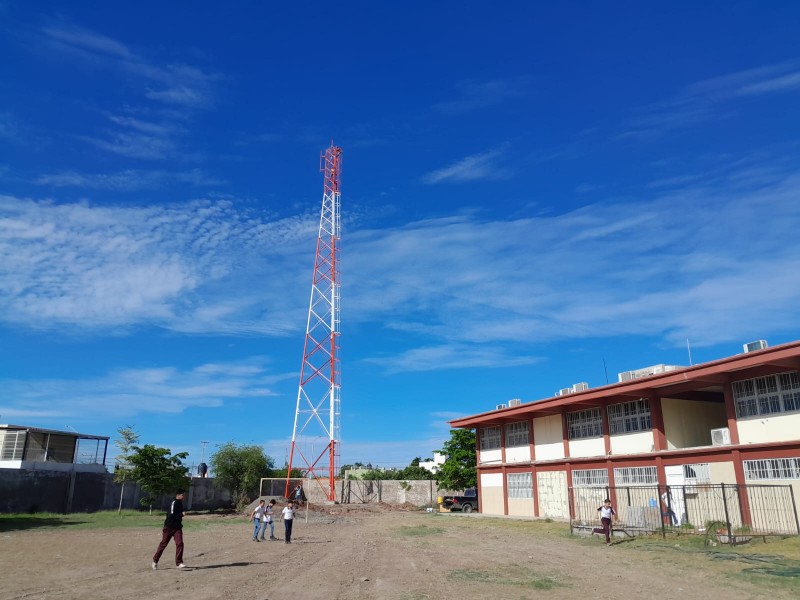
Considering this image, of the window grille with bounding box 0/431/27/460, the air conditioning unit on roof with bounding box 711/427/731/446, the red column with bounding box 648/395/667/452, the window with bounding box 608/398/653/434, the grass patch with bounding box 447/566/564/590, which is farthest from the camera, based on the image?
the window grille with bounding box 0/431/27/460

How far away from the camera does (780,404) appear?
2495cm

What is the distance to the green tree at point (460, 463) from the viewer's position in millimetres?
53719

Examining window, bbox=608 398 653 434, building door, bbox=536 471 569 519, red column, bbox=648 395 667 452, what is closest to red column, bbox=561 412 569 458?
building door, bbox=536 471 569 519

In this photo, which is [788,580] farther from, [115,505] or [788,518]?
[115,505]

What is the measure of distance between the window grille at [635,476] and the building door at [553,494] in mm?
4415

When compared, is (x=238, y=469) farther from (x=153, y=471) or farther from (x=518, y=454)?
(x=518, y=454)

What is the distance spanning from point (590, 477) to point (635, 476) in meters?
3.47

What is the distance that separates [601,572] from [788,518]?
42.9ft

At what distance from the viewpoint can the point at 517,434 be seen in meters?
41.8

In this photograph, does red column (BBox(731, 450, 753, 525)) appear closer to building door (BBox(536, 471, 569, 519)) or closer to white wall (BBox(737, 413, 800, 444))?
white wall (BBox(737, 413, 800, 444))

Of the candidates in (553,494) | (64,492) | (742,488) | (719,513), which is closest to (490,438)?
(553,494)

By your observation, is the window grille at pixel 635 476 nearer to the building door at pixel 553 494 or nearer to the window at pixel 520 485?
the building door at pixel 553 494

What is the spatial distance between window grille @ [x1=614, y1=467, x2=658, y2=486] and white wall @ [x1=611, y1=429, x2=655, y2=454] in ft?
2.93

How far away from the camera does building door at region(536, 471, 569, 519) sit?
36.0 meters
